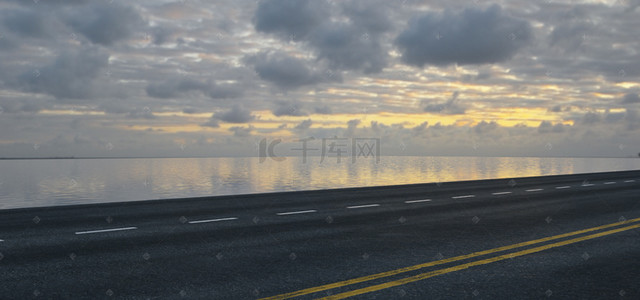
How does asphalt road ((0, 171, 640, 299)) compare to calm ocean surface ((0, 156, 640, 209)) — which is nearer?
asphalt road ((0, 171, 640, 299))

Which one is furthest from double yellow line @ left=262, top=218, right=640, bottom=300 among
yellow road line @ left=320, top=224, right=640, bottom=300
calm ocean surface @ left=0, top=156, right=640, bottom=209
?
calm ocean surface @ left=0, top=156, right=640, bottom=209

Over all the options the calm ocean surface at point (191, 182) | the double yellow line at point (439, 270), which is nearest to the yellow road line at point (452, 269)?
the double yellow line at point (439, 270)

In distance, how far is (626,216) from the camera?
1229 centimetres

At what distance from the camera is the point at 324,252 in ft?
26.7

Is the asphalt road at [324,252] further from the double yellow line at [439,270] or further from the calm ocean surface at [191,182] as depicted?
the calm ocean surface at [191,182]

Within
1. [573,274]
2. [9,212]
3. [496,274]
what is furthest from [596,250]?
[9,212]

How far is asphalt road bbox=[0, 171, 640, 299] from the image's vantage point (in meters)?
5.96

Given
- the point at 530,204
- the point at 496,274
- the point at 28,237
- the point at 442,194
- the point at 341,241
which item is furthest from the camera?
the point at 442,194

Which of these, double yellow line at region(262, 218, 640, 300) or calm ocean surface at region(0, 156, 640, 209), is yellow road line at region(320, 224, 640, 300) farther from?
calm ocean surface at region(0, 156, 640, 209)

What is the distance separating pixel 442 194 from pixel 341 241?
11.1m

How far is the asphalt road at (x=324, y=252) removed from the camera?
5.96m

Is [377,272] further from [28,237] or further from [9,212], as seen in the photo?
[9,212]

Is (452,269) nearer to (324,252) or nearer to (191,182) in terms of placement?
(324,252)

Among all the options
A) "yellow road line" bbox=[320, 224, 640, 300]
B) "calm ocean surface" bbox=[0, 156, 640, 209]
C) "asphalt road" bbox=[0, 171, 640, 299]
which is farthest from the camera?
"calm ocean surface" bbox=[0, 156, 640, 209]
